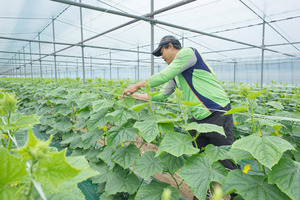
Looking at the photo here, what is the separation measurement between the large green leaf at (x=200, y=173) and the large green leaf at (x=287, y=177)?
0.30m

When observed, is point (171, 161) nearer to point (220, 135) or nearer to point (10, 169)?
point (220, 135)

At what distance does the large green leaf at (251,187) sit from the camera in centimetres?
91

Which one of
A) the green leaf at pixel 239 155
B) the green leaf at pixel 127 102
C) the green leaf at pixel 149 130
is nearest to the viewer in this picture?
the green leaf at pixel 239 155

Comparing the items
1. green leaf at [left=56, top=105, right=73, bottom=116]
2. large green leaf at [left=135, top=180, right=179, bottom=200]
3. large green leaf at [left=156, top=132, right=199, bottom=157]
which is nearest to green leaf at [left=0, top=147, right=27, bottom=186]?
large green leaf at [left=156, top=132, right=199, bottom=157]

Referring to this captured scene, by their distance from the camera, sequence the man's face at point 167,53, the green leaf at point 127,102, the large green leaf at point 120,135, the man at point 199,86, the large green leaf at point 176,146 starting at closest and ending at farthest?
the large green leaf at point 176,146
the large green leaf at point 120,135
the green leaf at point 127,102
the man at point 199,86
the man's face at point 167,53

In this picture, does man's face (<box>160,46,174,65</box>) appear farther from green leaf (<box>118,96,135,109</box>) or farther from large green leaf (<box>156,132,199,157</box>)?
large green leaf (<box>156,132,199,157</box>)

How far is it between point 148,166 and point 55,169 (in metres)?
1.06

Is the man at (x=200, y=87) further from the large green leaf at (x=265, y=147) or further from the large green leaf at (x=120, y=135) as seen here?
the large green leaf at (x=265, y=147)

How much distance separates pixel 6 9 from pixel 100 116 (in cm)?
878

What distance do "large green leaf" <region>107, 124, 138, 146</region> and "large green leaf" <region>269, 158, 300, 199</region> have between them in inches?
43.7

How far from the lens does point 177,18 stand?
28.6 feet

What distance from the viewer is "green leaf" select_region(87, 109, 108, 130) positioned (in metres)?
2.03

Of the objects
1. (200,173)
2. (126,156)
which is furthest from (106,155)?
(200,173)

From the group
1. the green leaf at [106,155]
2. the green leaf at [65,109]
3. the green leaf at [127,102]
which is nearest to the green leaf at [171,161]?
the green leaf at [127,102]
